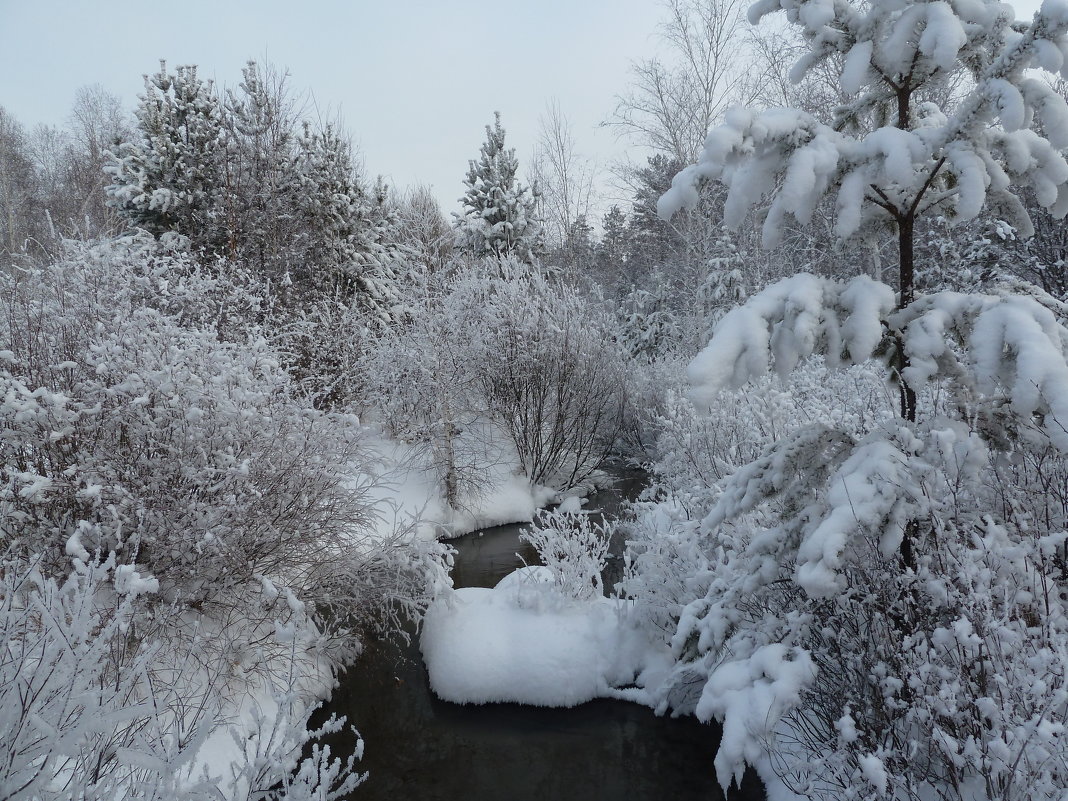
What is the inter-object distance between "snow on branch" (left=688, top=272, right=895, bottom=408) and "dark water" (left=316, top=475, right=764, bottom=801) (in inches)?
157

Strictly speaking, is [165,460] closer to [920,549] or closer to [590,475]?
[920,549]

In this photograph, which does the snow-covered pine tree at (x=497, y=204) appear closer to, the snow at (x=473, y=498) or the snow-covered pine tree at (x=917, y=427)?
the snow at (x=473, y=498)

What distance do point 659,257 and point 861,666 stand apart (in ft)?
84.2

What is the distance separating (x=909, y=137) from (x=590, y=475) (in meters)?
12.5

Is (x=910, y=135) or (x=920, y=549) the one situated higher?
(x=910, y=135)

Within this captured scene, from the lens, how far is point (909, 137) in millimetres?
2299

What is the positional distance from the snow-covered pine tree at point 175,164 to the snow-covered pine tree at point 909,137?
529 inches

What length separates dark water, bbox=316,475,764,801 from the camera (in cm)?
495

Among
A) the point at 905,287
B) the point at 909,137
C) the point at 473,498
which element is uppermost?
the point at 909,137

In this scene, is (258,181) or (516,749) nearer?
(516,749)

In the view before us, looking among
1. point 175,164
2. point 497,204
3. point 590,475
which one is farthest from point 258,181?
point 590,475

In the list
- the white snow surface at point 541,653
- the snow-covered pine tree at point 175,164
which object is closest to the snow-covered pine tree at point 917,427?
the white snow surface at point 541,653

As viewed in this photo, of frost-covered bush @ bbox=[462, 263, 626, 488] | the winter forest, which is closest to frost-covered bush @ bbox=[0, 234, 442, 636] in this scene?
the winter forest

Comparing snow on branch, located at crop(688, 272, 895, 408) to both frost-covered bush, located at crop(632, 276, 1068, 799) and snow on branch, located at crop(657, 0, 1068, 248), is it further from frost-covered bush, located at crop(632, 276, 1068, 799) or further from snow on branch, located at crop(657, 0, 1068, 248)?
snow on branch, located at crop(657, 0, 1068, 248)
